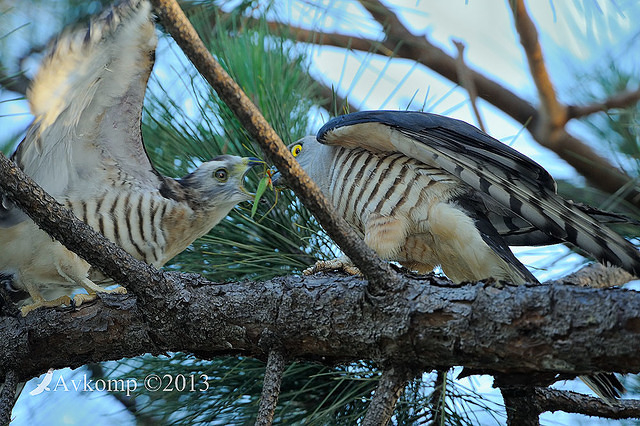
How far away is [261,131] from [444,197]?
3.69 ft

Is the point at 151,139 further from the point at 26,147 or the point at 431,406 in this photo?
the point at 431,406

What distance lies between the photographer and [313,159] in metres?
2.71

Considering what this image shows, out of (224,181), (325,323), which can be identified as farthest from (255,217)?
(325,323)

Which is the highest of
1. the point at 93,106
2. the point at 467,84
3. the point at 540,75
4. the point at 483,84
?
the point at 483,84

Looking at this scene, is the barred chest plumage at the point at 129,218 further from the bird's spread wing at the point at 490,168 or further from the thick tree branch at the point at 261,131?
the thick tree branch at the point at 261,131

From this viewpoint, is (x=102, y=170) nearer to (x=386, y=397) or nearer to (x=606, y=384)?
(x=386, y=397)

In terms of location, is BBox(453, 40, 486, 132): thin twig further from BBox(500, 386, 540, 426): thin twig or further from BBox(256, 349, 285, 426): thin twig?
BBox(256, 349, 285, 426): thin twig

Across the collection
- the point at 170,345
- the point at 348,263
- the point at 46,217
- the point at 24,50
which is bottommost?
the point at 170,345

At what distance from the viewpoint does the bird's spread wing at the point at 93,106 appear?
6.95ft

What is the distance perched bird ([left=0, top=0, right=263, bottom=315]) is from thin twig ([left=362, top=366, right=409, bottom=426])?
3.60 feet

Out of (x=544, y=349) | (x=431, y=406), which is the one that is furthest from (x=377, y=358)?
(x=431, y=406)

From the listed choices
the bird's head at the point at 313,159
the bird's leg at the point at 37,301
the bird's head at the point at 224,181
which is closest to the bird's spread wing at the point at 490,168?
the bird's head at the point at 313,159

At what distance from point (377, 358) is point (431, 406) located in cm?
75

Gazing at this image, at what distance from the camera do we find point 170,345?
1.94 metres
